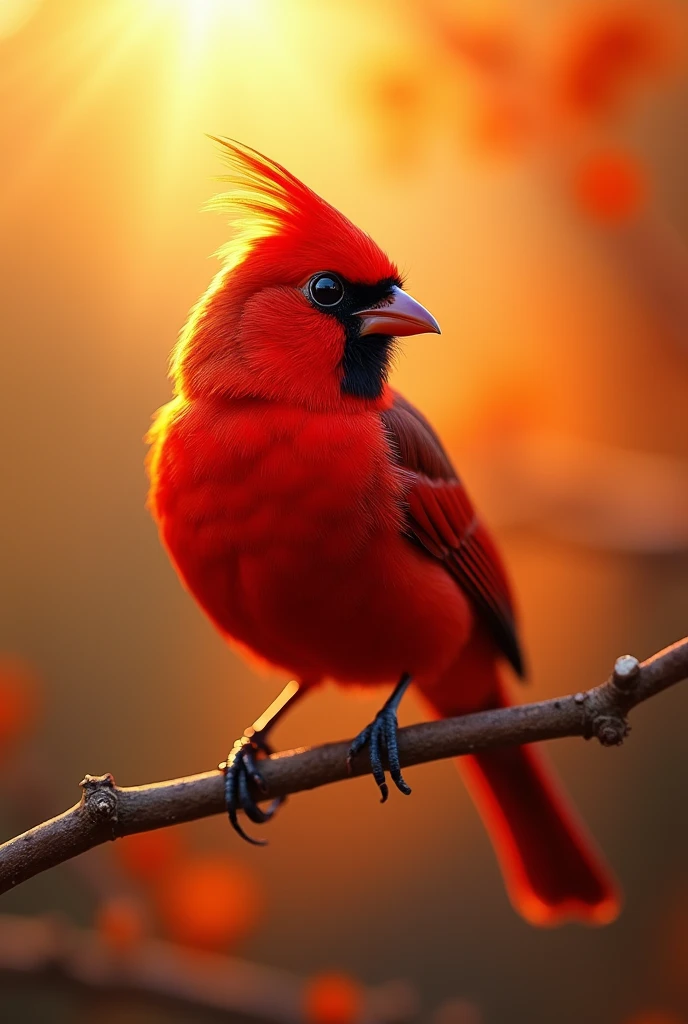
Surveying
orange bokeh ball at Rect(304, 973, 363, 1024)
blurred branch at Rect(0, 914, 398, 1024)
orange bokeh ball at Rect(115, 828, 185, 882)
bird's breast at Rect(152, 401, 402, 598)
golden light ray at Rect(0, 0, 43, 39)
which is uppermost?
golden light ray at Rect(0, 0, 43, 39)

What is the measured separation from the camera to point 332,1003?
2232 mm

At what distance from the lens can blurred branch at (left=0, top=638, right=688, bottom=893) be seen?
156cm

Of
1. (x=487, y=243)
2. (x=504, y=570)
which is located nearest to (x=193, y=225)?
(x=487, y=243)

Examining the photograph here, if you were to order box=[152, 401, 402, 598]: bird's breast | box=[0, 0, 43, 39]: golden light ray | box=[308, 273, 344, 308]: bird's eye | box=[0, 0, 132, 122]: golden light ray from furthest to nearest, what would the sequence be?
1. box=[0, 0, 132, 122]: golden light ray
2. box=[308, 273, 344, 308]: bird's eye
3. box=[0, 0, 43, 39]: golden light ray
4. box=[152, 401, 402, 598]: bird's breast

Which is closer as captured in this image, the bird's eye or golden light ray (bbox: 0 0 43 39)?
golden light ray (bbox: 0 0 43 39)

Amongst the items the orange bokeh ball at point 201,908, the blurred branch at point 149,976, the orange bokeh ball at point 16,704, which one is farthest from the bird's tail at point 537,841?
the orange bokeh ball at point 16,704

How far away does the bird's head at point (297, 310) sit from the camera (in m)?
1.94

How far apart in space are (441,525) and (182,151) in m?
1.26

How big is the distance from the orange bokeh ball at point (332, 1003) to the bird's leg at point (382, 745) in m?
0.56

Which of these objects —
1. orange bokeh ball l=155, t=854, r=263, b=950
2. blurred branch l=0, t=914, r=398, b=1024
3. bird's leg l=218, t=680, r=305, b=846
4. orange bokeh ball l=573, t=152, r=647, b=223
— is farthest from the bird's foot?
orange bokeh ball l=573, t=152, r=647, b=223

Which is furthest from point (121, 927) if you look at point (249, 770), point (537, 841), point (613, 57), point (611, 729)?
point (613, 57)

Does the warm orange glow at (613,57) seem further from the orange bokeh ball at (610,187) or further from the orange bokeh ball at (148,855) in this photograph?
the orange bokeh ball at (148,855)

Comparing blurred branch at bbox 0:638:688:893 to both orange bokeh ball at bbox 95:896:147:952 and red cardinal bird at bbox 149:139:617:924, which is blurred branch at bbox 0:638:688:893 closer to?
red cardinal bird at bbox 149:139:617:924

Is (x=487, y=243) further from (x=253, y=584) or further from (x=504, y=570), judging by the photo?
(x=253, y=584)
